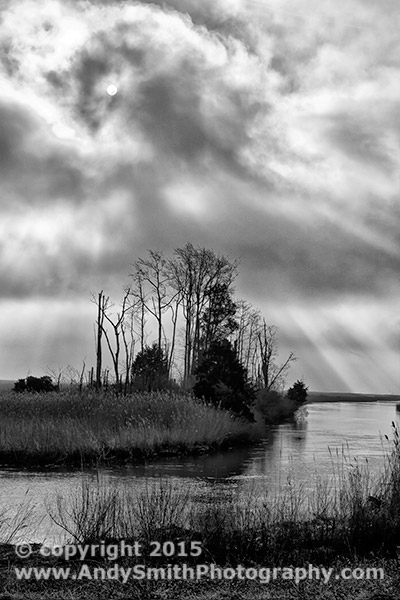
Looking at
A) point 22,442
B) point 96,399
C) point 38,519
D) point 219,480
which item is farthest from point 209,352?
point 38,519

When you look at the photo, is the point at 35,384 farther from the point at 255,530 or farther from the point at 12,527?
the point at 255,530

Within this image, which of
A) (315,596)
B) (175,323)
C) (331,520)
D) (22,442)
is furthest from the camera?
(175,323)

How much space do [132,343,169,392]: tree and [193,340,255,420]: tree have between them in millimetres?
9915

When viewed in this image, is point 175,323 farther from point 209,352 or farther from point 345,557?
point 345,557

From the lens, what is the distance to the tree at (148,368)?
48987 mm

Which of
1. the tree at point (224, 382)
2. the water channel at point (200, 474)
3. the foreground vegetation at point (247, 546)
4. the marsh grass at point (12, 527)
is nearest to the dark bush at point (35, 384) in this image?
the tree at point (224, 382)

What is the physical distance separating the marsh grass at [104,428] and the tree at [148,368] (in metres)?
15.9

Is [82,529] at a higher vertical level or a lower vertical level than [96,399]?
lower

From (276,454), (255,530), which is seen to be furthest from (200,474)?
(255,530)

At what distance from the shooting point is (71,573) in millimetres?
8266

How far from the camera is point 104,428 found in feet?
87.7

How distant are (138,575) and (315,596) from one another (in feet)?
6.69

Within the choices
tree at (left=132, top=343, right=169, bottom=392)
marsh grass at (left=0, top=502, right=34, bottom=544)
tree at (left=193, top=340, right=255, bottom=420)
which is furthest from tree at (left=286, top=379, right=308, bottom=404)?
marsh grass at (left=0, top=502, right=34, bottom=544)

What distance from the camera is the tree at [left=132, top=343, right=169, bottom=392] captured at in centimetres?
4899
